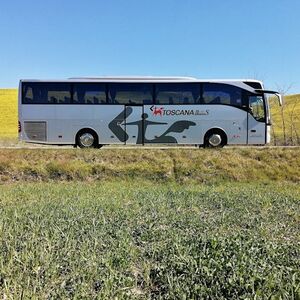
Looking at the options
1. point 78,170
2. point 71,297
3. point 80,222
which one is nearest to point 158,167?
point 78,170

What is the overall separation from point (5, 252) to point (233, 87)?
1550 cm

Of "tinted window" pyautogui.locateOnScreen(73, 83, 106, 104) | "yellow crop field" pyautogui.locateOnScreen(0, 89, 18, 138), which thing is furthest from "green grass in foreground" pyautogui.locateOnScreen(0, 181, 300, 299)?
"yellow crop field" pyautogui.locateOnScreen(0, 89, 18, 138)

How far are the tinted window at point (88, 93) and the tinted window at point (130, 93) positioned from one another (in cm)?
41

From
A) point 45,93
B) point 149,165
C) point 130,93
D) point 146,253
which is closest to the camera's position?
point 146,253

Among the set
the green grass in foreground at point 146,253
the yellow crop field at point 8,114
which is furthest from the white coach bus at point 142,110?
the yellow crop field at point 8,114

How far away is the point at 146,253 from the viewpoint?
17.4 feet

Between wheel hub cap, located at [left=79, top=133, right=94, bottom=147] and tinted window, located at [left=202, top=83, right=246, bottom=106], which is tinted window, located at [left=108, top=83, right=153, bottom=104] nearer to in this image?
wheel hub cap, located at [left=79, top=133, right=94, bottom=147]

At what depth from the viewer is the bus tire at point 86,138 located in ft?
63.7

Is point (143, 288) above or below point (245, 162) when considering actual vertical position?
below

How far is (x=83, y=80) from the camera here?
1911 centimetres

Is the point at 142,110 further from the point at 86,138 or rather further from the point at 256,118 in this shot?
the point at 256,118

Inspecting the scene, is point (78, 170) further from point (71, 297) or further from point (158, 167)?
point (71, 297)

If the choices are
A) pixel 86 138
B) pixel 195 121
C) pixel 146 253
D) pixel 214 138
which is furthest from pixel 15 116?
pixel 146 253

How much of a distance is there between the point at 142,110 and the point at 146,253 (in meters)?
14.4
